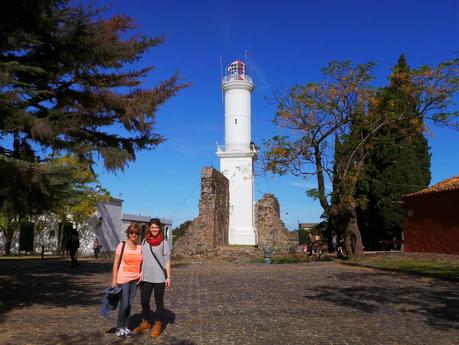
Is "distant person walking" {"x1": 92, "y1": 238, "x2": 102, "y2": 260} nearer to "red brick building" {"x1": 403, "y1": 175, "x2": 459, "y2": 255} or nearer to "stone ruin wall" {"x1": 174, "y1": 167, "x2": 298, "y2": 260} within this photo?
"stone ruin wall" {"x1": 174, "y1": 167, "x2": 298, "y2": 260}

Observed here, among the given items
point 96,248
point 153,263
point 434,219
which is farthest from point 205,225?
point 153,263

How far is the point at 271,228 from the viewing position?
113 feet

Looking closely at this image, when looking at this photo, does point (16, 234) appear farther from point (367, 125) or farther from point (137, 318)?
point (137, 318)

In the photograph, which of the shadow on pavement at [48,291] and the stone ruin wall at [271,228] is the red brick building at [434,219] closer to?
the stone ruin wall at [271,228]

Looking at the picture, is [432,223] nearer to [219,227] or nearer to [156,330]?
[219,227]

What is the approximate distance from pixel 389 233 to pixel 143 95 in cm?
2110

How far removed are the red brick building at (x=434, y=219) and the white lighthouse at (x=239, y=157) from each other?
1587 centimetres

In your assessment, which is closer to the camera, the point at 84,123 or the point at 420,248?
the point at 84,123

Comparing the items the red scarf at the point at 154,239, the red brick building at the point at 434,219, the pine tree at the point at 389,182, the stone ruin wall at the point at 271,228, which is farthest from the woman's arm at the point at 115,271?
the stone ruin wall at the point at 271,228

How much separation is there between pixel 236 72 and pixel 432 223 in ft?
74.2

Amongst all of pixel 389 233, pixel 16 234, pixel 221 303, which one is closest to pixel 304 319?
pixel 221 303

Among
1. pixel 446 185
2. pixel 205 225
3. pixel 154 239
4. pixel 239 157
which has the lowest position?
pixel 154 239

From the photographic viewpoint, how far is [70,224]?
91.8 ft

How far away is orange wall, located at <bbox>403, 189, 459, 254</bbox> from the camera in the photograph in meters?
19.8
